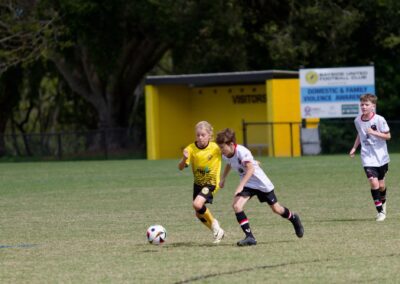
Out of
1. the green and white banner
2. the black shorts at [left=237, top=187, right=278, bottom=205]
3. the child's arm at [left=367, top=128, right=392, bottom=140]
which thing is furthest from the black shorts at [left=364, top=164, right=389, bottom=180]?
the green and white banner

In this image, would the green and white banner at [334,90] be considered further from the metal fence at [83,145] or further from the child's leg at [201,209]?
the child's leg at [201,209]

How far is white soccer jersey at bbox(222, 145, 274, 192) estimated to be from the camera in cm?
1247

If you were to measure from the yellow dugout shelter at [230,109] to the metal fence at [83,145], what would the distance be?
1906 mm

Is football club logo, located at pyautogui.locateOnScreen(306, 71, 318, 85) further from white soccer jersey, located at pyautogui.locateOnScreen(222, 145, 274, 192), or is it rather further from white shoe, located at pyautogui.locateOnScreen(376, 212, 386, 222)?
white soccer jersey, located at pyautogui.locateOnScreen(222, 145, 274, 192)

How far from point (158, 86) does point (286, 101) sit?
5.29 meters

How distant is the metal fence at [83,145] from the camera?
43.7 metres

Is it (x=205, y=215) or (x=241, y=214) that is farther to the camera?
(x=205, y=215)

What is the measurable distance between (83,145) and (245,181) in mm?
32405

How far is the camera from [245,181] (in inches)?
489

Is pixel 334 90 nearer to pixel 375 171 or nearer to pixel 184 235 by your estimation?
pixel 375 171

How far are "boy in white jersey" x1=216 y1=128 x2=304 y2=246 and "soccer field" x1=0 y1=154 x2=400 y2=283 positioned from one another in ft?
0.96

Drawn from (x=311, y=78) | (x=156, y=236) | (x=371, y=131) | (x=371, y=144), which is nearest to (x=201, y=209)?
(x=156, y=236)

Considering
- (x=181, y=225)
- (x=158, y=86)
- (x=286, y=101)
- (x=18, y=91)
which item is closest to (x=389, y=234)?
(x=181, y=225)

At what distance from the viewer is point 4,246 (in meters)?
13.2
